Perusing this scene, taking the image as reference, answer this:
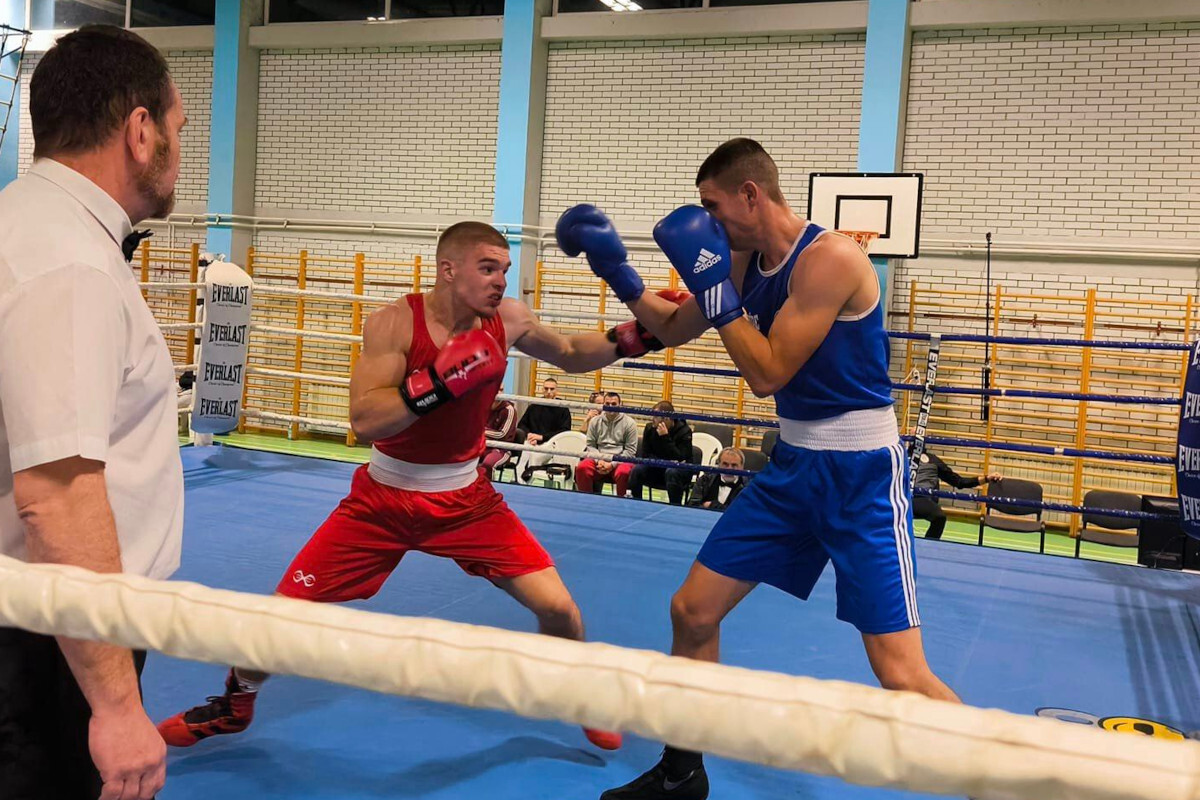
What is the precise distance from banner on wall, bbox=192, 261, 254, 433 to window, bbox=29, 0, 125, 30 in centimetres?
755

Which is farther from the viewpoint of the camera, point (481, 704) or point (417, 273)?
point (417, 273)

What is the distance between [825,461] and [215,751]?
174 cm

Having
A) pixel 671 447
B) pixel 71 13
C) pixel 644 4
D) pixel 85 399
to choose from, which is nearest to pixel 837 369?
pixel 85 399

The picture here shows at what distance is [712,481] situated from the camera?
6.89 meters

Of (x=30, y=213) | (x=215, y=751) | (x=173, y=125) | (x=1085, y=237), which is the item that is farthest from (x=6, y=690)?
(x=1085, y=237)

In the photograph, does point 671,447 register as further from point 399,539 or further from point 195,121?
point 195,121

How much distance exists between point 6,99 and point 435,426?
10.7 metres

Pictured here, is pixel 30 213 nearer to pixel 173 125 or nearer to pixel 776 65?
pixel 173 125

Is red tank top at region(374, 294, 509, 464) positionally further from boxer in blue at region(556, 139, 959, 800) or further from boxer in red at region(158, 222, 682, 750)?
boxer in blue at region(556, 139, 959, 800)

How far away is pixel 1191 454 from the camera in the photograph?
3.49m

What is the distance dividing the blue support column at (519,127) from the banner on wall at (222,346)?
376 cm

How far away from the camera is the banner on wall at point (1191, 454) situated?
11.3 ft

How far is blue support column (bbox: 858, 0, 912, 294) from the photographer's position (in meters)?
8.54

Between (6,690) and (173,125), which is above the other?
(173,125)
